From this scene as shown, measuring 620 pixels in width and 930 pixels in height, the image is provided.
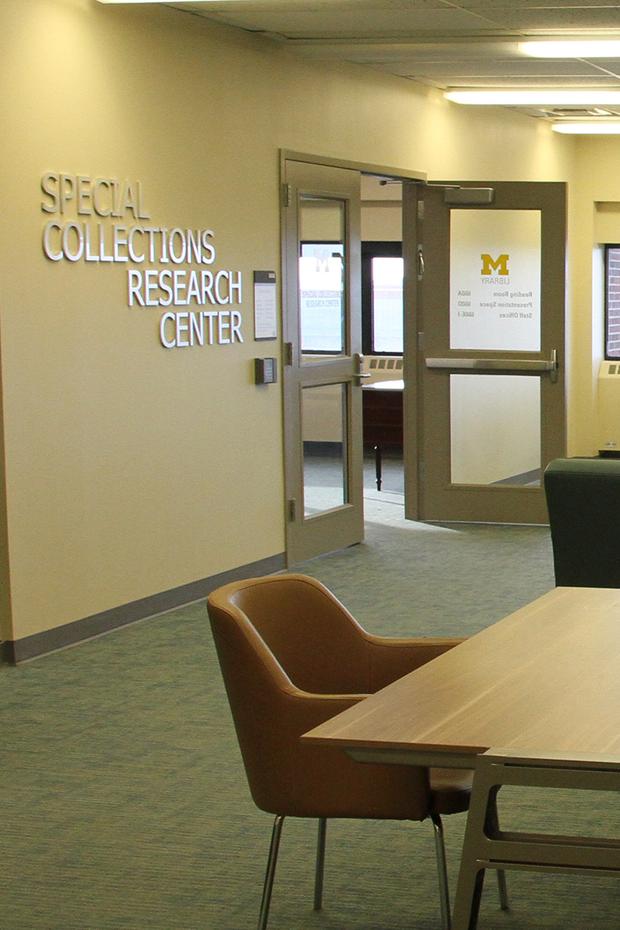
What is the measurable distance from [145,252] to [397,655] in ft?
12.4

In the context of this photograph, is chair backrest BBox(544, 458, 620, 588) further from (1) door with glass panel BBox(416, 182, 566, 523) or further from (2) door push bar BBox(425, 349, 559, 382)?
(2) door push bar BBox(425, 349, 559, 382)

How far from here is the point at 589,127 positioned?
1209cm

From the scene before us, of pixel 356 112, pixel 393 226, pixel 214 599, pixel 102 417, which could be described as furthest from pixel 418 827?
pixel 393 226

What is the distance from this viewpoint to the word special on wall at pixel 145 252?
6.15 meters

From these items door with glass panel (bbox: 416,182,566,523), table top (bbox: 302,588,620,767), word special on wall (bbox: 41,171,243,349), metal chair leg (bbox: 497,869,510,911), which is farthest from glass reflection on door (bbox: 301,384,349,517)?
table top (bbox: 302,588,620,767)

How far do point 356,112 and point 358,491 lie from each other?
2258 mm

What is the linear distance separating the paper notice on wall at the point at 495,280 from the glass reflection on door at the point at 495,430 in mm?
291

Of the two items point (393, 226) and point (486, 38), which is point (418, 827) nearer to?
point (486, 38)

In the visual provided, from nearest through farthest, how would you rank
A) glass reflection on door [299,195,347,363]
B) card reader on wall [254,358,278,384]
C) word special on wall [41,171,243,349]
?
word special on wall [41,171,243,349]
card reader on wall [254,358,278,384]
glass reflection on door [299,195,347,363]

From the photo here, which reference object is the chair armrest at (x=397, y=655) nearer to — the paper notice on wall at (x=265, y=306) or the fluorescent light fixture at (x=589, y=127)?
the paper notice on wall at (x=265, y=306)

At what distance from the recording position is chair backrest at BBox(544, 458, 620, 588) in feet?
18.5

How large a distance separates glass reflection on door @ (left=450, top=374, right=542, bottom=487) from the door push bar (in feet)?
0.48

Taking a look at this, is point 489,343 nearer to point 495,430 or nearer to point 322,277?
point 495,430

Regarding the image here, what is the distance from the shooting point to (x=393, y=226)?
559 inches
